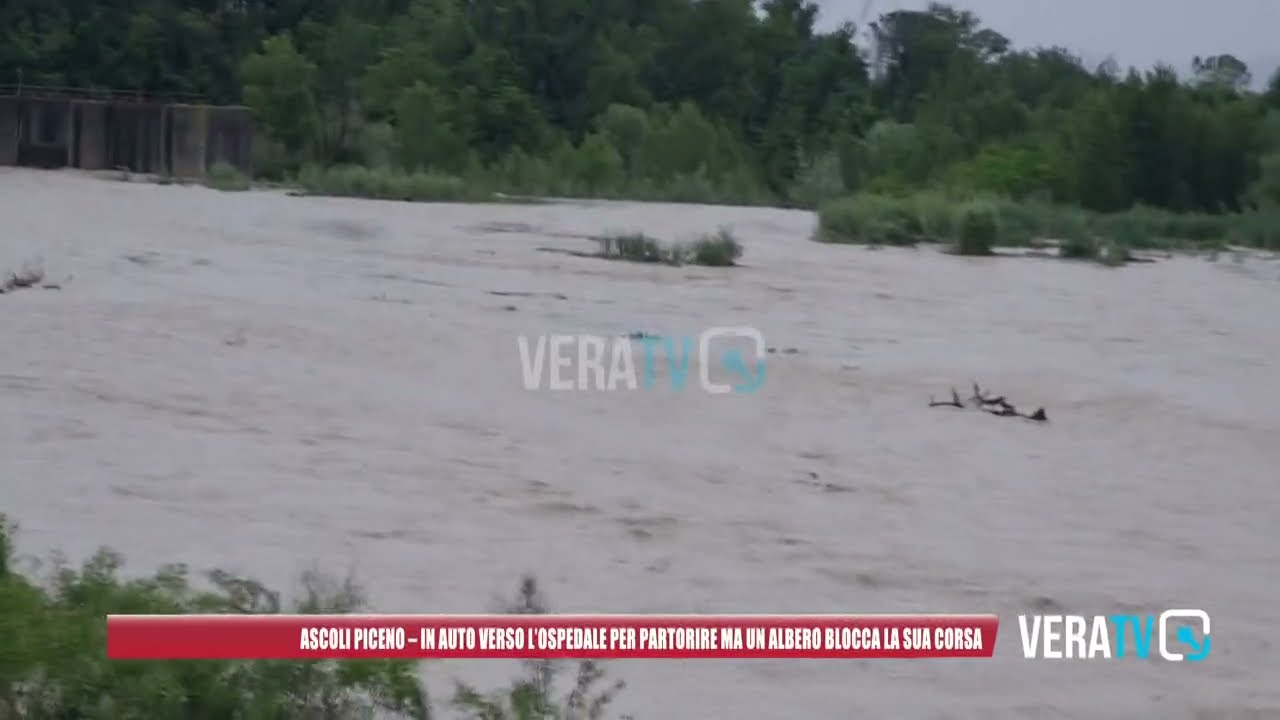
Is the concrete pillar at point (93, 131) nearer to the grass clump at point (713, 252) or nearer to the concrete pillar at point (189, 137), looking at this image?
the concrete pillar at point (189, 137)

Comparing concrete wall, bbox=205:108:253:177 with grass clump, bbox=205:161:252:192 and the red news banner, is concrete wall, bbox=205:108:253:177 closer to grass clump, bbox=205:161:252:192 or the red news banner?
grass clump, bbox=205:161:252:192

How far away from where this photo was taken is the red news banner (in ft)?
15.0

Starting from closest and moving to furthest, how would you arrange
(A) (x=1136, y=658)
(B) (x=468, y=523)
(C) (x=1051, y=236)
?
(A) (x=1136, y=658) → (B) (x=468, y=523) → (C) (x=1051, y=236)

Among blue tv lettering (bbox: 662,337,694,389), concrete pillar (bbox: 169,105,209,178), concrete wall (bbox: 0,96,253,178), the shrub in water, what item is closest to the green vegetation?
blue tv lettering (bbox: 662,337,694,389)

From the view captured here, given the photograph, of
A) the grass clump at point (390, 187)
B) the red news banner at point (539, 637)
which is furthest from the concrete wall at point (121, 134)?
the red news banner at point (539, 637)

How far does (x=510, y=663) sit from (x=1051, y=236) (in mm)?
28613

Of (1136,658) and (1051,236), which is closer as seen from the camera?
(1136,658)

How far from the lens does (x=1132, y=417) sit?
12.7 metres

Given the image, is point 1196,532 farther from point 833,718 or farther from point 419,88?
point 419,88

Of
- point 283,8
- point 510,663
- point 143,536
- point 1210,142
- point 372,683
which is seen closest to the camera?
point 372,683

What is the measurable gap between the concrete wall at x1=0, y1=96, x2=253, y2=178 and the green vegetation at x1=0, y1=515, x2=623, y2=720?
42123 millimetres

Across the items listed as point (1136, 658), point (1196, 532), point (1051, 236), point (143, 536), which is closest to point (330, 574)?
point (143, 536)

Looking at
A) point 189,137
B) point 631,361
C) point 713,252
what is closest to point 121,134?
point 189,137

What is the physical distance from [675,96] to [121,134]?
24.6 meters
